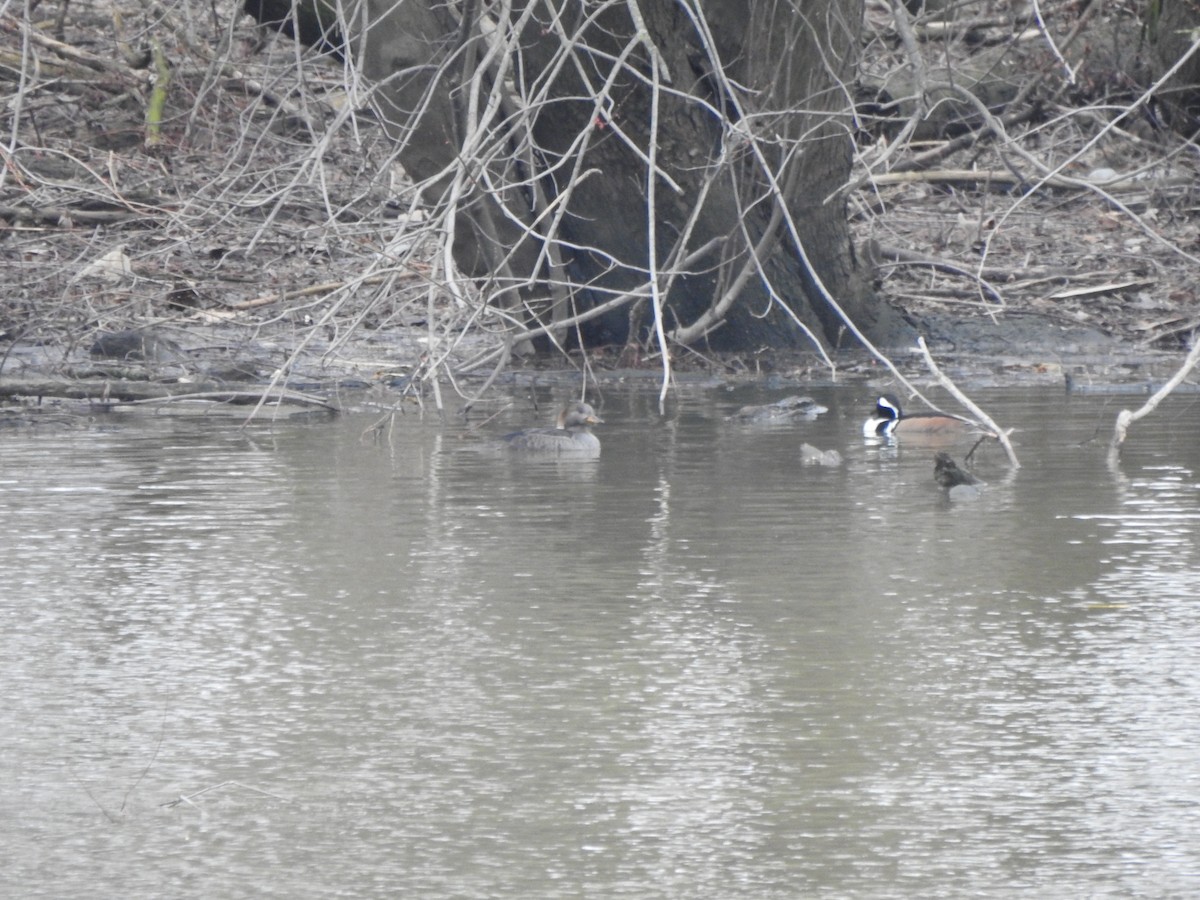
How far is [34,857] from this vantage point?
138 inches

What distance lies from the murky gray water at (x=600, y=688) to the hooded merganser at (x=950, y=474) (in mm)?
208

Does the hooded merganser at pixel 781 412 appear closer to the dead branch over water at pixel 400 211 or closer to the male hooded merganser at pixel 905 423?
the male hooded merganser at pixel 905 423

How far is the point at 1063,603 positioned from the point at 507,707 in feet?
5.66

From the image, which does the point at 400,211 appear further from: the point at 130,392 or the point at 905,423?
the point at 905,423

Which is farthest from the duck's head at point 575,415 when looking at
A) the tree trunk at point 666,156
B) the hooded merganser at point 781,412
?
the tree trunk at point 666,156

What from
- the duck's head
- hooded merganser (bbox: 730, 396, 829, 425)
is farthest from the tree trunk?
the duck's head

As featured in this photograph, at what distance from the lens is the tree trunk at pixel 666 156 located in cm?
1159

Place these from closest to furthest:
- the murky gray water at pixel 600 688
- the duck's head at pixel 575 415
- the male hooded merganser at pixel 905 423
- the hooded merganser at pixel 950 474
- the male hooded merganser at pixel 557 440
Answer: the murky gray water at pixel 600 688
the hooded merganser at pixel 950 474
the male hooded merganser at pixel 557 440
the duck's head at pixel 575 415
the male hooded merganser at pixel 905 423

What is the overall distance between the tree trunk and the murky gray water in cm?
404

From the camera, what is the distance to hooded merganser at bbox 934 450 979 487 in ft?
25.0

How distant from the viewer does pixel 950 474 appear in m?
7.65

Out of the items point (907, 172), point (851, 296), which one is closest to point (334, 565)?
point (851, 296)

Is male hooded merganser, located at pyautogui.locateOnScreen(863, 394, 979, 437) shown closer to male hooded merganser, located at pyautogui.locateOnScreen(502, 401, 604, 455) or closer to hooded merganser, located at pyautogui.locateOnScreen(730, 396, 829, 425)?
hooded merganser, located at pyautogui.locateOnScreen(730, 396, 829, 425)

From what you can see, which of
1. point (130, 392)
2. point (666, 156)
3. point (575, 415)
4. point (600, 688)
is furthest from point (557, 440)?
point (600, 688)
